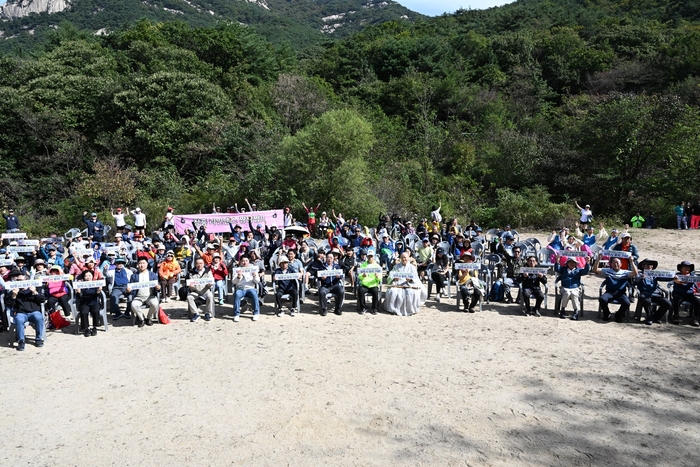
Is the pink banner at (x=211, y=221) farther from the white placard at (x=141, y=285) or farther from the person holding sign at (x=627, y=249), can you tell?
the person holding sign at (x=627, y=249)

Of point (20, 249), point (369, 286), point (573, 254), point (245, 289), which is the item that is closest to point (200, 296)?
point (245, 289)

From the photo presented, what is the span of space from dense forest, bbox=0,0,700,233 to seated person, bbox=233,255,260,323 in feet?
39.8

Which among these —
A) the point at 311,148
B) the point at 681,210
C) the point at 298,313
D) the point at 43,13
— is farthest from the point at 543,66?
the point at 43,13

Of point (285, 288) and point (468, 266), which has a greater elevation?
point (468, 266)

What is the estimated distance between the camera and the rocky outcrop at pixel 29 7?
100188 millimetres

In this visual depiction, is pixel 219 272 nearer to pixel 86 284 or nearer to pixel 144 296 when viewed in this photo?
pixel 144 296

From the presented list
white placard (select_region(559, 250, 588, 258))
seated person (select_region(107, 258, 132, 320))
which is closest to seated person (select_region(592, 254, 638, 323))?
white placard (select_region(559, 250, 588, 258))

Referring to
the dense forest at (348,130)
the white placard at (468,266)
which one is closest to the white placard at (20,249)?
the dense forest at (348,130)

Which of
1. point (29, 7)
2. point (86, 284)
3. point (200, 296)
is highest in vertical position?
point (29, 7)

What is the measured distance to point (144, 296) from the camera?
394 inches

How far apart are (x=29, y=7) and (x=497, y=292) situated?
125 m

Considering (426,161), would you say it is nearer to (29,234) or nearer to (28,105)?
(29,234)

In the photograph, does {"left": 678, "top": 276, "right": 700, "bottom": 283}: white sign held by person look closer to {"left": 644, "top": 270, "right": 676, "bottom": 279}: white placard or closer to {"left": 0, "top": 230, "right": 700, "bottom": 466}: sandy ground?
{"left": 644, "top": 270, "right": 676, "bottom": 279}: white placard

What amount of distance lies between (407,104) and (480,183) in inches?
494
